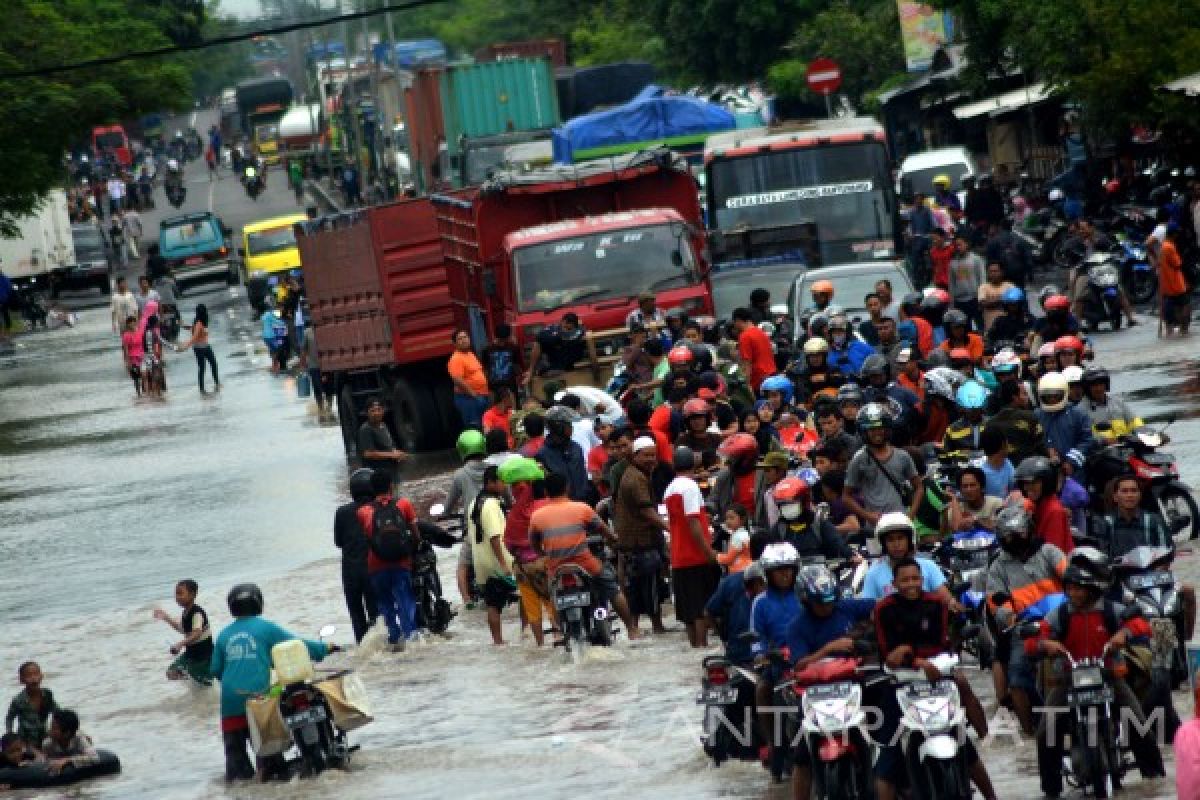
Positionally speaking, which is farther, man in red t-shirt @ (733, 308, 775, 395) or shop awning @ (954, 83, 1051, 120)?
shop awning @ (954, 83, 1051, 120)

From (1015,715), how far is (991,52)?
3454 centimetres

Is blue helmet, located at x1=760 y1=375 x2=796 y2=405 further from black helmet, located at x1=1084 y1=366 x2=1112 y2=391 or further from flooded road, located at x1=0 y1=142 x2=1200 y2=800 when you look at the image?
black helmet, located at x1=1084 y1=366 x2=1112 y2=391

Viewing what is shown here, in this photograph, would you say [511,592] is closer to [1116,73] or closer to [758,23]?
[1116,73]

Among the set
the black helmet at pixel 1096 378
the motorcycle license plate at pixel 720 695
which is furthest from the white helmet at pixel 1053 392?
the motorcycle license plate at pixel 720 695

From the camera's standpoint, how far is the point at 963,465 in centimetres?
1492

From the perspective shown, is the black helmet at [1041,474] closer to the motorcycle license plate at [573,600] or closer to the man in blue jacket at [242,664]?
the motorcycle license plate at [573,600]

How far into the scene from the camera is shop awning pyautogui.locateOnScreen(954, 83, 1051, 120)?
45197 millimetres

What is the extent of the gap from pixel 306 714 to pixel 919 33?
43370 mm

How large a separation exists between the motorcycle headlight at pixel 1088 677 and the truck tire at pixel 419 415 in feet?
61.7

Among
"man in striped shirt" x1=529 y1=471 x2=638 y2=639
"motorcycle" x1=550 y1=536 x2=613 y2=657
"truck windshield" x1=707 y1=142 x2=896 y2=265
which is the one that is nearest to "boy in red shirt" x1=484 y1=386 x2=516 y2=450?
"man in striped shirt" x1=529 y1=471 x2=638 y2=639

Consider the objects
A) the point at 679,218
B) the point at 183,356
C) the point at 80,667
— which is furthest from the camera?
the point at 183,356

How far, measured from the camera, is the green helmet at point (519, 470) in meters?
16.9

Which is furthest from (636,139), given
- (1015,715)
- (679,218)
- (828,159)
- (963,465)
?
(1015,715)

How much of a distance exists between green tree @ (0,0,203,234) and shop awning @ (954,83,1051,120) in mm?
18409
